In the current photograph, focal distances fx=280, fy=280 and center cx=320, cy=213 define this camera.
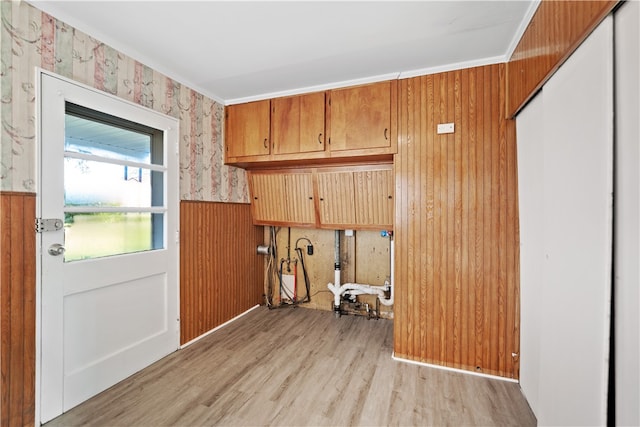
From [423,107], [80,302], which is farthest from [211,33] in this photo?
[80,302]

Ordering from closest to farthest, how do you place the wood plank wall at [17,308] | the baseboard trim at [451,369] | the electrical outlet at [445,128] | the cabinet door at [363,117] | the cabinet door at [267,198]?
1. the wood plank wall at [17,308]
2. the baseboard trim at [451,369]
3. the electrical outlet at [445,128]
4. the cabinet door at [363,117]
5. the cabinet door at [267,198]

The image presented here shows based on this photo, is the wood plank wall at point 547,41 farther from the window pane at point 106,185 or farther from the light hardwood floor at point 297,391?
the window pane at point 106,185

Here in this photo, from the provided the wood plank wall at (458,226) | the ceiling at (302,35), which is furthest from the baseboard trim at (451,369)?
the ceiling at (302,35)

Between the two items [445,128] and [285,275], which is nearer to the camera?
[445,128]

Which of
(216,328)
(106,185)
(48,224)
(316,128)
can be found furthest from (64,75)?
(216,328)

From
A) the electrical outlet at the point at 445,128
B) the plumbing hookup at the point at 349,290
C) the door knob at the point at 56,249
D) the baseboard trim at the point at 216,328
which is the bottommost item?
the baseboard trim at the point at 216,328

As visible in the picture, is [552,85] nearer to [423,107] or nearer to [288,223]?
[423,107]

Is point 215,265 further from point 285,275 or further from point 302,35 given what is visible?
point 302,35

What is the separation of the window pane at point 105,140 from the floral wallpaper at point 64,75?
0.71ft

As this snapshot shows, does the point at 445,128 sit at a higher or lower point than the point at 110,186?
higher

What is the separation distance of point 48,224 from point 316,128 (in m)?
2.00

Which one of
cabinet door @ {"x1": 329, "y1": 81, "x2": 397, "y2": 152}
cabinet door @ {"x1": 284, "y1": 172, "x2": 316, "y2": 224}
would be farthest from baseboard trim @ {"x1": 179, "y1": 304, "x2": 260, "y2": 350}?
cabinet door @ {"x1": 329, "y1": 81, "x2": 397, "y2": 152}

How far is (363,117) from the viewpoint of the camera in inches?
95.1

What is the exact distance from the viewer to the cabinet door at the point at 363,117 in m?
2.34
